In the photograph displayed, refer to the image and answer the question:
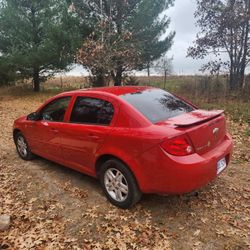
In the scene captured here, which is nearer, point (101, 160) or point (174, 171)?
point (174, 171)

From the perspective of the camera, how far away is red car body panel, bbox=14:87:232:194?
4.07 meters

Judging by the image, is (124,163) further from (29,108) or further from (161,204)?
(29,108)

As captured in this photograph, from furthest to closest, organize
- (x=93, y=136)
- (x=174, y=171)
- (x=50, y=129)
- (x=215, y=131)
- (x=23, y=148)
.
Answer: (x=23, y=148), (x=50, y=129), (x=93, y=136), (x=215, y=131), (x=174, y=171)

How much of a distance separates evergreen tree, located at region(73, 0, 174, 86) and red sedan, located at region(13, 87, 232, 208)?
1067 cm

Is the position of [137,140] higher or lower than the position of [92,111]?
lower

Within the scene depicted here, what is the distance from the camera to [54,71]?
2161 centimetres

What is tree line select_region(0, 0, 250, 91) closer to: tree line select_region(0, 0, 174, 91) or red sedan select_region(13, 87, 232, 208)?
tree line select_region(0, 0, 174, 91)

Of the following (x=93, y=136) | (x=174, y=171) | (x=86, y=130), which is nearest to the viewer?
(x=174, y=171)

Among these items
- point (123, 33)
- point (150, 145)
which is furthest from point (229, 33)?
point (150, 145)

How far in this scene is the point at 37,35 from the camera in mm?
20406

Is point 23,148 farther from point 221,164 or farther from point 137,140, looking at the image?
point 221,164

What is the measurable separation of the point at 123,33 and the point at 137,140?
14175 mm

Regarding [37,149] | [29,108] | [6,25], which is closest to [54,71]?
[6,25]

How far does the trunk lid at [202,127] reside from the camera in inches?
164
